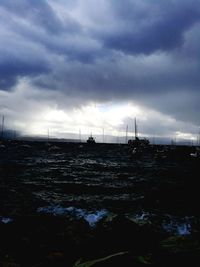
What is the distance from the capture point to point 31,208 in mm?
16375

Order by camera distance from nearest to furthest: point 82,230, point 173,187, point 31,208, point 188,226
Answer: point 82,230 < point 188,226 < point 31,208 < point 173,187

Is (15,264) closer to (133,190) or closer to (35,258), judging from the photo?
(35,258)

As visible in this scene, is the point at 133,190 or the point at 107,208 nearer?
the point at 107,208

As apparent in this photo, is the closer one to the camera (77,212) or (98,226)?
(98,226)

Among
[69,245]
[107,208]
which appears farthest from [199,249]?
[107,208]

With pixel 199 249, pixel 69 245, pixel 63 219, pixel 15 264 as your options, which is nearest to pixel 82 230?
pixel 69 245

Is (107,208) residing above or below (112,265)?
below

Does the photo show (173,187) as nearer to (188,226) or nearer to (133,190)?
(133,190)

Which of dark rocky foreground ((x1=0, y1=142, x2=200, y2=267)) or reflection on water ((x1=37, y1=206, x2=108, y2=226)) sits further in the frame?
reflection on water ((x1=37, y1=206, x2=108, y2=226))

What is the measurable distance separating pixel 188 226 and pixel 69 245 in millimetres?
6812

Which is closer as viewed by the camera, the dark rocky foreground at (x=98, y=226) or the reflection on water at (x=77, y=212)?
the dark rocky foreground at (x=98, y=226)

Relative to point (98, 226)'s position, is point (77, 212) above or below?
below

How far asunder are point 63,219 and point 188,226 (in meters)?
6.58

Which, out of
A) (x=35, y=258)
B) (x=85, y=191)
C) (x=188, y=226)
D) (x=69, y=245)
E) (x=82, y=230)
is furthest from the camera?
(x=85, y=191)
